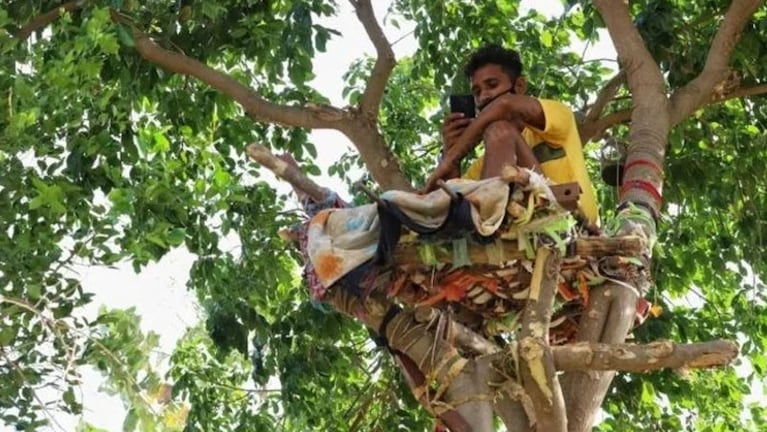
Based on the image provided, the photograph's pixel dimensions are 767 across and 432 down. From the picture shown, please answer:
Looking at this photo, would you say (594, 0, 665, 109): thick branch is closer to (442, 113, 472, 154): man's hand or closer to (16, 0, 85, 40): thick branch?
(442, 113, 472, 154): man's hand

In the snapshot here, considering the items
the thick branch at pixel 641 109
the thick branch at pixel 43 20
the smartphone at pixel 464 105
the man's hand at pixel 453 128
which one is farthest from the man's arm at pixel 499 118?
the thick branch at pixel 43 20

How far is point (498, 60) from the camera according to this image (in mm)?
4777

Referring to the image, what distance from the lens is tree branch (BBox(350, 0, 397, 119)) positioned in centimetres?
537

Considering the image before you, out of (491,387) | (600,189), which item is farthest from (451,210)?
(600,189)

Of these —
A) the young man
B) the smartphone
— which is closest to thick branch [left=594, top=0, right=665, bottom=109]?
the young man

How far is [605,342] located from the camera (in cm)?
415

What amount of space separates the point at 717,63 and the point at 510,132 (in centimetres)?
141

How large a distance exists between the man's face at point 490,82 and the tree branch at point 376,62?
69 cm

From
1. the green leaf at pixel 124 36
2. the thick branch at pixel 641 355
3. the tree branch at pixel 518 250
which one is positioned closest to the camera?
the thick branch at pixel 641 355

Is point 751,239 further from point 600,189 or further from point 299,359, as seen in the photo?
point 299,359

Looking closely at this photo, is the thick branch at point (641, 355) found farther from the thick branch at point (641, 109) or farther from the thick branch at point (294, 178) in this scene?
the thick branch at point (294, 178)

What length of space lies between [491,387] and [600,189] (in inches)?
137

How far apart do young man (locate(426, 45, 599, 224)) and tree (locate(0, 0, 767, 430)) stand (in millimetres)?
267

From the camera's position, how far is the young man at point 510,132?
13.8 feet
